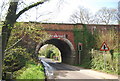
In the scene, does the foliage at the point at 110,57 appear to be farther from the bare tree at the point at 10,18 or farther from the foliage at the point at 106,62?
the bare tree at the point at 10,18

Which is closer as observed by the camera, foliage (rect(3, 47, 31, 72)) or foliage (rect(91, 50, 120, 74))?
foliage (rect(3, 47, 31, 72))

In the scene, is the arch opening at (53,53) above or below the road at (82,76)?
above

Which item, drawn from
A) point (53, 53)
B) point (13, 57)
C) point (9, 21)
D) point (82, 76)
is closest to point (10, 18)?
point (9, 21)

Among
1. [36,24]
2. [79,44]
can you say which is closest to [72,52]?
[79,44]

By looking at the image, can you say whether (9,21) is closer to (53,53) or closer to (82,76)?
(82,76)

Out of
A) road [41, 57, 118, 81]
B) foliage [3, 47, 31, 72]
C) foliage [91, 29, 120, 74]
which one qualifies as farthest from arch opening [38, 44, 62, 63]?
foliage [3, 47, 31, 72]

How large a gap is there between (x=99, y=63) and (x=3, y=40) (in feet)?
38.0

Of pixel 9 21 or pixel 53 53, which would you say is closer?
pixel 9 21

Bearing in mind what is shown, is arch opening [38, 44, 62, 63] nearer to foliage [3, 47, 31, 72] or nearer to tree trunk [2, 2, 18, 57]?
foliage [3, 47, 31, 72]

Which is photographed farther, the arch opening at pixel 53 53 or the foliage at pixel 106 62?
the arch opening at pixel 53 53

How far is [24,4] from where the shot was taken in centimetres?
464

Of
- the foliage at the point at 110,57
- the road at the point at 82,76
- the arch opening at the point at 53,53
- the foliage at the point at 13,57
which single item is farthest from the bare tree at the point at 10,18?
the arch opening at the point at 53,53

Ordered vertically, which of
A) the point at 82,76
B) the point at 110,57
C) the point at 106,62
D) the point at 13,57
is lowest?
the point at 82,76

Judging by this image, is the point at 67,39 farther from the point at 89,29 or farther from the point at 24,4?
the point at 24,4
